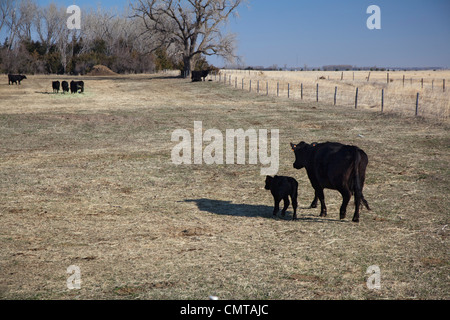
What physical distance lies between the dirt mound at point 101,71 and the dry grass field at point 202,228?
2565 inches

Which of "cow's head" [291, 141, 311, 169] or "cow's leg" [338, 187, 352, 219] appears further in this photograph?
"cow's head" [291, 141, 311, 169]

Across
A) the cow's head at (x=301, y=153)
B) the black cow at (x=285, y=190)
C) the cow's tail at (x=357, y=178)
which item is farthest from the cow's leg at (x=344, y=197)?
the cow's head at (x=301, y=153)

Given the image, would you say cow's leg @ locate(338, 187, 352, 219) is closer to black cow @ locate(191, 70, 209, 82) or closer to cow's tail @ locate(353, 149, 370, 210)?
cow's tail @ locate(353, 149, 370, 210)

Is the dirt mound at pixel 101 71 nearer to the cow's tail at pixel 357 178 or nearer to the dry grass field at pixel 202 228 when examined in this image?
the dry grass field at pixel 202 228

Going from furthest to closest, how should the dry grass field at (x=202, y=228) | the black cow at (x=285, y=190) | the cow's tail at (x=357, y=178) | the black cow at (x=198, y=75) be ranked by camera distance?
the black cow at (x=198, y=75) < the black cow at (x=285, y=190) < the cow's tail at (x=357, y=178) < the dry grass field at (x=202, y=228)

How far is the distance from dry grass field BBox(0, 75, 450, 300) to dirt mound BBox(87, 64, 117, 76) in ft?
214

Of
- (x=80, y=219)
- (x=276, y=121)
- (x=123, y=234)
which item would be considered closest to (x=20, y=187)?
(x=80, y=219)

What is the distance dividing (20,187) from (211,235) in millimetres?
5763

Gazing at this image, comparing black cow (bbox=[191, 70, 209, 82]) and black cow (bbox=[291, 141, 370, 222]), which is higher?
black cow (bbox=[191, 70, 209, 82])

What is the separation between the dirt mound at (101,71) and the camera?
80.1 m

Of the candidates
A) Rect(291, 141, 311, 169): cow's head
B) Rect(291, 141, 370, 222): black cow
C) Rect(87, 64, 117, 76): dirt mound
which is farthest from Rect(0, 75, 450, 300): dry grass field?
Rect(87, 64, 117, 76): dirt mound

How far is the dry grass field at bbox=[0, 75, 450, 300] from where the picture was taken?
6078 mm
